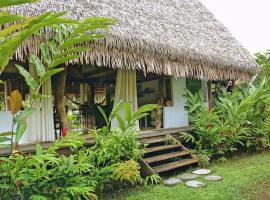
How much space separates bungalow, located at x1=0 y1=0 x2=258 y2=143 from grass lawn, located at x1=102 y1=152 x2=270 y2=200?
6.49 feet

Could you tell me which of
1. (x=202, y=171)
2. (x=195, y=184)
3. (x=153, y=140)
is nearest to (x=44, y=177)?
(x=195, y=184)

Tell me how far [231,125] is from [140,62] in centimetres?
237

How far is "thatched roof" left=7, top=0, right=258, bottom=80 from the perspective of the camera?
16.6ft

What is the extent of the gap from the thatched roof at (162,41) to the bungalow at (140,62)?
1 centimetres

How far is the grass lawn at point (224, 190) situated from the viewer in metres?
3.94

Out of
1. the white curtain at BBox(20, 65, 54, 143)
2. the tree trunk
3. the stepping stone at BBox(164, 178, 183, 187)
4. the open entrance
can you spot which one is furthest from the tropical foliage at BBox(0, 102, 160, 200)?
the open entrance

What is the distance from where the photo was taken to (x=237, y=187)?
14.1 feet

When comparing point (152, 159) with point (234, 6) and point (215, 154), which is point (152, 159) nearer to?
point (215, 154)

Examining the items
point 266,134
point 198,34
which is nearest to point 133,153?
point 266,134

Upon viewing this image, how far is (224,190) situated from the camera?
4.11 m

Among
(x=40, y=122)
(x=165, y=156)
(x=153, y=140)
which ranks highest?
(x=40, y=122)

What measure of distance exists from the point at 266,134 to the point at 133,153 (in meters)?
3.85

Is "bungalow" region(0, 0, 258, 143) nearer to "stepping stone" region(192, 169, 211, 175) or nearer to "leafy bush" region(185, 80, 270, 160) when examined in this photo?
"leafy bush" region(185, 80, 270, 160)

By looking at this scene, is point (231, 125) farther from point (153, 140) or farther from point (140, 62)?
point (140, 62)
